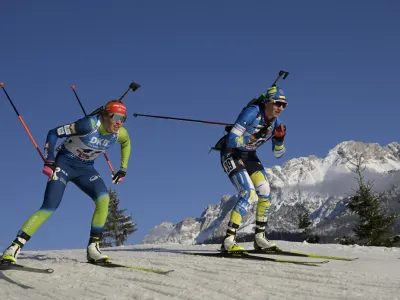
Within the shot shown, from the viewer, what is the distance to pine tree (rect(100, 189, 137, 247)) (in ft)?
151

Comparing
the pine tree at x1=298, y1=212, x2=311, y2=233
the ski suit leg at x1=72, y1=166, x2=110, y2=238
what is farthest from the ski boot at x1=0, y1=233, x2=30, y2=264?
the pine tree at x1=298, y1=212, x2=311, y2=233

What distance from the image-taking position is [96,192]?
27.1 feet

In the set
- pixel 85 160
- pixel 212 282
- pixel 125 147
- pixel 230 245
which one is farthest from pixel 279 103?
pixel 212 282

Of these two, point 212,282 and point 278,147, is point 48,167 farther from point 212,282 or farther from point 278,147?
point 278,147

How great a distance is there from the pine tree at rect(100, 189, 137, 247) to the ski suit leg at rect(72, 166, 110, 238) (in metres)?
38.2

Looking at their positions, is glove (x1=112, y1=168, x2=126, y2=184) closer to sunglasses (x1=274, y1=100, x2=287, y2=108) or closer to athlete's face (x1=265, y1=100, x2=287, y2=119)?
athlete's face (x1=265, y1=100, x2=287, y2=119)

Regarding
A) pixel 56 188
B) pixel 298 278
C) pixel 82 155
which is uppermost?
pixel 82 155

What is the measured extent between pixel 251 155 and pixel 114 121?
300 cm

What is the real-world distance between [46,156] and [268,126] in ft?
13.5

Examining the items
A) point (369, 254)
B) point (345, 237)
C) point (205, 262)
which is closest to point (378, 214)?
point (345, 237)

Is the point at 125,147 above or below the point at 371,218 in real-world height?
below

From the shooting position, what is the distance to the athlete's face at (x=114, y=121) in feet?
26.3

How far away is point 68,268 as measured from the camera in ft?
23.4

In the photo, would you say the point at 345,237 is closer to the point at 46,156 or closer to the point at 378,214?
the point at 378,214
